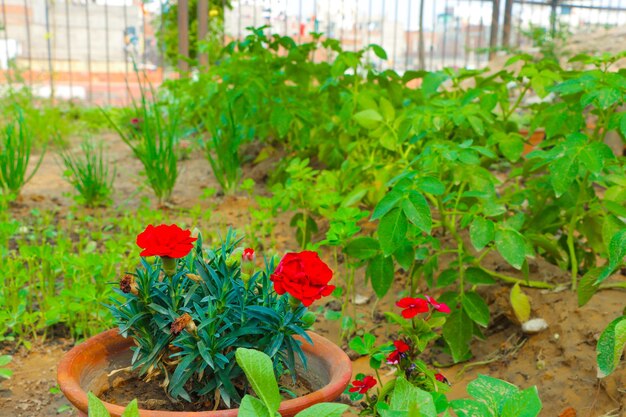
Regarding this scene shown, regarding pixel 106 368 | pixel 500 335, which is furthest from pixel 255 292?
pixel 500 335

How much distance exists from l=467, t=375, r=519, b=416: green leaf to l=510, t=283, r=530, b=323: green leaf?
1.09 meters

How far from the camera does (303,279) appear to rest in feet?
4.19

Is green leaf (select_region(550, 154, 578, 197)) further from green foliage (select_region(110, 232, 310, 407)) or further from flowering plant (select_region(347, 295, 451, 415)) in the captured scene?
green foliage (select_region(110, 232, 310, 407))

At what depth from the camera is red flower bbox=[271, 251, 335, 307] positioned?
4.17 ft

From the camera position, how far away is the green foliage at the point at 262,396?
1.13 meters

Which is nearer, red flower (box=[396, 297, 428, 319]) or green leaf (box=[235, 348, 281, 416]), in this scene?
green leaf (box=[235, 348, 281, 416])

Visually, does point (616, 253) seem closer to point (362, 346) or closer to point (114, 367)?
point (362, 346)

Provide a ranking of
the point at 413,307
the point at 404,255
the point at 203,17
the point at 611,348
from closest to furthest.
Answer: the point at 611,348
the point at 413,307
the point at 404,255
the point at 203,17

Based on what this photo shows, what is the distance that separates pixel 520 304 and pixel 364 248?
0.55 meters

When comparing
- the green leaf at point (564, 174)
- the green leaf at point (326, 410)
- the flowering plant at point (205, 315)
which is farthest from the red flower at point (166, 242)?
the green leaf at point (564, 174)

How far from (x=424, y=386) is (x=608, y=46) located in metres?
4.75

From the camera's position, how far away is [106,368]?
162 cm

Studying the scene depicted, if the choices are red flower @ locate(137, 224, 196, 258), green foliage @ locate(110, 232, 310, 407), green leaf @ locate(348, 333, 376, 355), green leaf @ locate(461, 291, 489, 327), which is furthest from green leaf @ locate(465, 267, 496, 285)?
red flower @ locate(137, 224, 196, 258)

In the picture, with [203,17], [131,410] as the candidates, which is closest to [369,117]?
[131,410]
